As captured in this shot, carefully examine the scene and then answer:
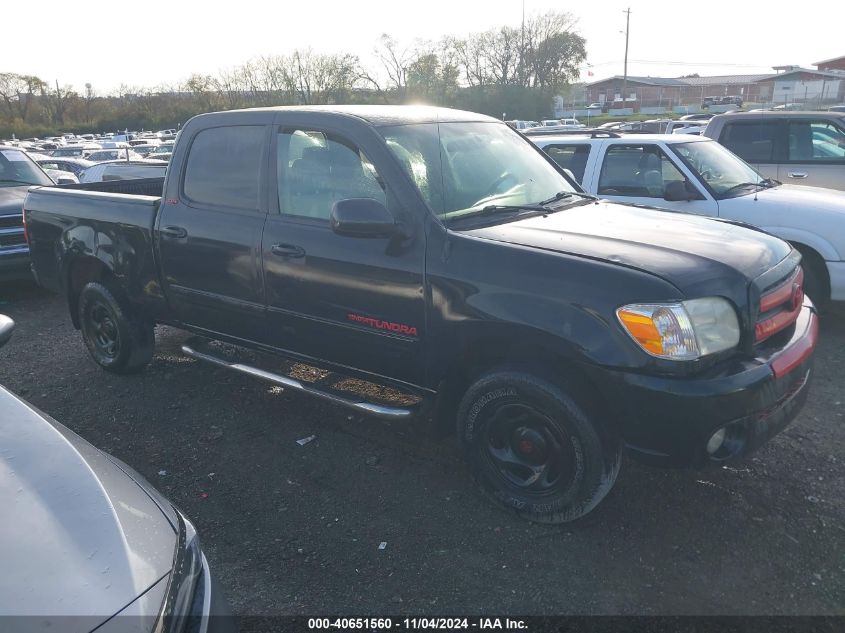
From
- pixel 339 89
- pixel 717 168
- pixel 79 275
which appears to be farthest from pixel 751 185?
pixel 339 89

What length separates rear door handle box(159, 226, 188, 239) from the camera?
4.36 meters

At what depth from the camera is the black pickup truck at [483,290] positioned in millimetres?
2820

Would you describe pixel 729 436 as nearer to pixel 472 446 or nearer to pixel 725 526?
pixel 725 526

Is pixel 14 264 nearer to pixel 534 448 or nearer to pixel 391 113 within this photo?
pixel 391 113

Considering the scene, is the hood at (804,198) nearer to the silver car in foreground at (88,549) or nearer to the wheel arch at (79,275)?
the wheel arch at (79,275)

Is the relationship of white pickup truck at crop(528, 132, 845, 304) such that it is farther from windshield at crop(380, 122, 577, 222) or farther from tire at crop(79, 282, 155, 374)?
tire at crop(79, 282, 155, 374)

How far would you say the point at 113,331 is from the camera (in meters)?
5.26

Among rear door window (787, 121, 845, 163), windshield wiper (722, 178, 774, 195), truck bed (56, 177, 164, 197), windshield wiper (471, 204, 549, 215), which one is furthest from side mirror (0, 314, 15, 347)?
rear door window (787, 121, 845, 163)

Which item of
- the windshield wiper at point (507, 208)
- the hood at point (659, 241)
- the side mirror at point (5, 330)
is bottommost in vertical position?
the side mirror at point (5, 330)

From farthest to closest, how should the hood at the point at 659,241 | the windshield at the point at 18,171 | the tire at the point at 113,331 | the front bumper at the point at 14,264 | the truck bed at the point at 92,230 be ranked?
the windshield at the point at 18,171 < the front bumper at the point at 14,264 < the tire at the point at 113,331 < the truck bed at the point at 92,230 < the hood at the point at 659,241

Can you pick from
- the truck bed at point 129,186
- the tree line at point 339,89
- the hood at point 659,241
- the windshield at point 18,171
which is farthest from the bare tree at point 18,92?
the hood at point 659,241

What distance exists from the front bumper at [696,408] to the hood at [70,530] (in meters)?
A: 1.85

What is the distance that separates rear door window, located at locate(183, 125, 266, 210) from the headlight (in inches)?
93.5

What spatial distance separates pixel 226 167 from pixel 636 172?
13.6 feet
